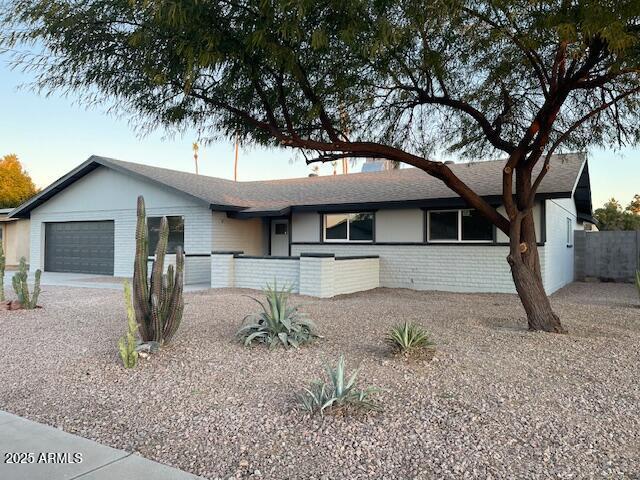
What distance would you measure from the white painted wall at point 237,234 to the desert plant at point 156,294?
1031cm

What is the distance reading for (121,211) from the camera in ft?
62.2

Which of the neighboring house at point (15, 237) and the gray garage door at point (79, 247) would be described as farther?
the neighboring house at point (15, 237)

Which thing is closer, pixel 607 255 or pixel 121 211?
pixel 607 255

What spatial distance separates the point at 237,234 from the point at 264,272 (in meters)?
4.29

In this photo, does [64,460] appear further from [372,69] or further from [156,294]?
[372,69]

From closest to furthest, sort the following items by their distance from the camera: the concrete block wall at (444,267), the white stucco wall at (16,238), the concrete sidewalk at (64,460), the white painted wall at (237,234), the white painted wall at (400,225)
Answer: the concrete sidewalk at (64,460) → the concrete block wall at (444,267) → the white painted wall at (400,225) → the white painted wall at (237,234) → the white stucco wall at (16,238)

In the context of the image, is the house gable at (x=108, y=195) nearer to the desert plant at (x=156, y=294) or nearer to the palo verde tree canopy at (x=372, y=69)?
the palo verde tree canopy at (x=372, y=69)

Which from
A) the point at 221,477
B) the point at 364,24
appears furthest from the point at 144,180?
the point at 221,477

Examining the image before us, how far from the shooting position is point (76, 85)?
7.45 meters

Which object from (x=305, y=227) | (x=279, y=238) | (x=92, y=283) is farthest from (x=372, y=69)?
(x=92, y=283)

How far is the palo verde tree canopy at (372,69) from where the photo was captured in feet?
20.2

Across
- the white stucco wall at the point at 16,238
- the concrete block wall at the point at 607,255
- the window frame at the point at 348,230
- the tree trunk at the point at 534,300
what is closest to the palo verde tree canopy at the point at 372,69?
the tree trunk at the point at 534,300

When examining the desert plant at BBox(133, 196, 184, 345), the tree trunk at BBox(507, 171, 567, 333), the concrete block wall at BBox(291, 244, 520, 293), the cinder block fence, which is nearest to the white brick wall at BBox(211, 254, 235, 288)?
the cinder block fence

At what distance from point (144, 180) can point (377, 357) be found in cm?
1429
